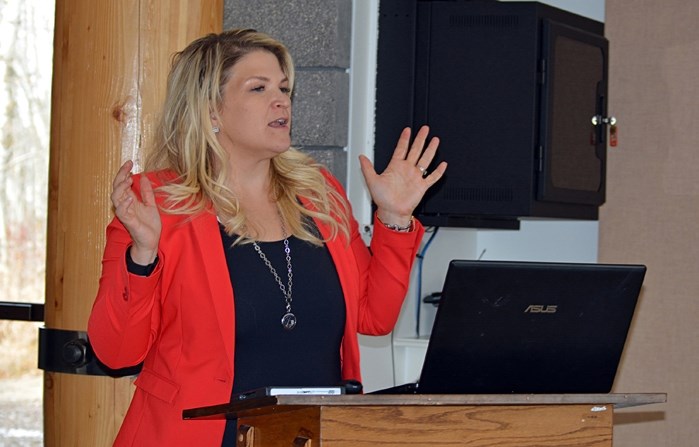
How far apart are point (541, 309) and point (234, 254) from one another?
2.14 ft

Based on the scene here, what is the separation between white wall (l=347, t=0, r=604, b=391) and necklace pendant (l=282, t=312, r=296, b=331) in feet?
4.08

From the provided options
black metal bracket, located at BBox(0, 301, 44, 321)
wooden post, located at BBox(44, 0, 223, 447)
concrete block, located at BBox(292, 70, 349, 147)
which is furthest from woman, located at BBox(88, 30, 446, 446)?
black metal bracket, located at BBox(0, 301, 44, 321)

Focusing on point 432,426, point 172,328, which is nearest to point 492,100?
point 172,328

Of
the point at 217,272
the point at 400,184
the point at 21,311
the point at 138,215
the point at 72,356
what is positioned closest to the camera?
the point at 138,215

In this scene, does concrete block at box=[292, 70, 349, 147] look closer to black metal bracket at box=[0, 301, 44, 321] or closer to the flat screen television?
the flat screen television

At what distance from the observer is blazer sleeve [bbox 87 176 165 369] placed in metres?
1.96

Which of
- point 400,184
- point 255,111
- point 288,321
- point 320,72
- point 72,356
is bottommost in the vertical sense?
point 72,356

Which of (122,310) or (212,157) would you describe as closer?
(122,310)

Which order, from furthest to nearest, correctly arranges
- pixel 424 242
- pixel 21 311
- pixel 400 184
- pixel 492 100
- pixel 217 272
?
pixel 424 242 → pixel 492 100 → pixel 21 311 → pixel 400 184 → pixel 217 272

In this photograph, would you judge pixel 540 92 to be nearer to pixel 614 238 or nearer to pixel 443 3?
pixel 443 3

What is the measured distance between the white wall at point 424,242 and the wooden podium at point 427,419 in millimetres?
1672

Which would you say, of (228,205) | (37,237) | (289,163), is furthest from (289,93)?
(37,237)

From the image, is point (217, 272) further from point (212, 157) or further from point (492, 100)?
point (492, 100)

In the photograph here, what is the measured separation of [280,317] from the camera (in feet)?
6.84
